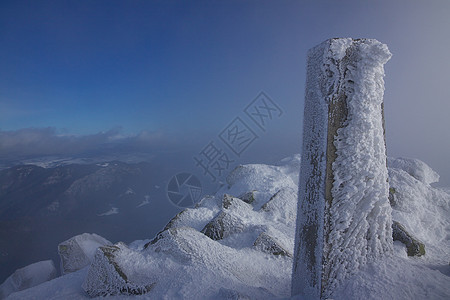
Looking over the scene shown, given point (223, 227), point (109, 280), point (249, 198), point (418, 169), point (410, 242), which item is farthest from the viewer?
point (418, 169)

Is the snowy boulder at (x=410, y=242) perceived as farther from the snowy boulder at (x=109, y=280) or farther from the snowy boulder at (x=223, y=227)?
the snowy boulder at (x=109, y=280)

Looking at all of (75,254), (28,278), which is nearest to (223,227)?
(75,254)

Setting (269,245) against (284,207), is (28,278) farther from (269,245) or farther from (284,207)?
(284,207)

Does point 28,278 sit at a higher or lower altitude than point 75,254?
lower

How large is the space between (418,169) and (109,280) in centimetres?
1558

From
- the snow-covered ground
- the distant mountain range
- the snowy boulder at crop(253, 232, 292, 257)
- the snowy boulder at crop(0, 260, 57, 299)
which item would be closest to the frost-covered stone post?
the snow-covered ground

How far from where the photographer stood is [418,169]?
41.7 feet

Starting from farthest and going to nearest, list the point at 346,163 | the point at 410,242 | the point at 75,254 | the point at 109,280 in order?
1. the point at 75,254
2. the point at 410,242
3. the point at 109,280
4. the point at 346,163

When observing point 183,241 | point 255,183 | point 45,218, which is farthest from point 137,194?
point 183,241

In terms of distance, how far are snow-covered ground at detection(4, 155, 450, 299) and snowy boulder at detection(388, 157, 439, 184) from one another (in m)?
3.35

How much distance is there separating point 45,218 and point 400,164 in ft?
262

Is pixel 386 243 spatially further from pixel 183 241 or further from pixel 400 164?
pixel 400 164

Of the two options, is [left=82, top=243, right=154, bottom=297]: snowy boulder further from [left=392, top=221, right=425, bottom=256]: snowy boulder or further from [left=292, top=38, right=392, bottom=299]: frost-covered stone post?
[left=392, top=221, right=425, bottom=256]: snowy boulder

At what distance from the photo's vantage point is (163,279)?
409cm
